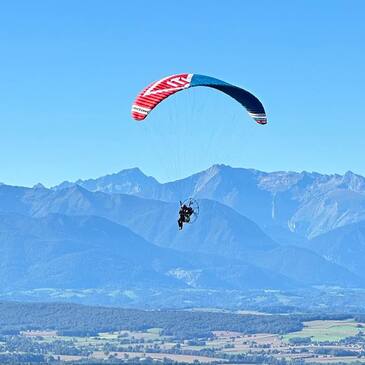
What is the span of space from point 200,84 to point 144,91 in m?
3.85

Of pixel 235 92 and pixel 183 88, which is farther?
pixel 235 92

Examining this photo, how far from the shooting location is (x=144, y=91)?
83.3m

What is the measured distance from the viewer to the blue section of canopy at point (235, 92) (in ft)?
274

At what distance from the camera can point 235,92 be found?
289 feet

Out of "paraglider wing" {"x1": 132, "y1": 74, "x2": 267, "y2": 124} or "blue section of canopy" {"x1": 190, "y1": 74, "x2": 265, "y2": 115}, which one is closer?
"paraglider wing" {"x1": 132, "y1": 74, "x2": 267, "y2": 124}

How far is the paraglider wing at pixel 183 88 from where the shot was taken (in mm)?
80750

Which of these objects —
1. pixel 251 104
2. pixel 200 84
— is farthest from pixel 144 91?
pixel 251 104

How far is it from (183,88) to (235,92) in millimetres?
8017

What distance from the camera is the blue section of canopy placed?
83.4 meters

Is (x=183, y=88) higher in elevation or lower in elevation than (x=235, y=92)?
lower

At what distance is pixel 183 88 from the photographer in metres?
80.9

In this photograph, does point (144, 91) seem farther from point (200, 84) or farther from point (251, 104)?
point (251, 104)

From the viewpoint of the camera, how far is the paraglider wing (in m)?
80.8

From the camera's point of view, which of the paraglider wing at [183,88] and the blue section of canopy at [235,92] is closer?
the paraglider wing at [183,88]
